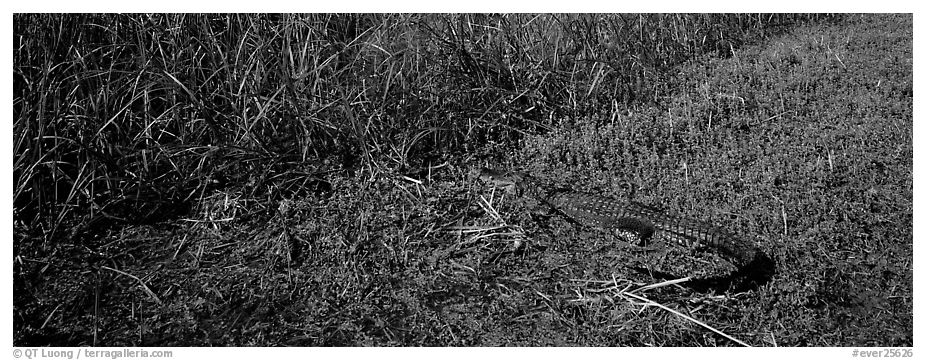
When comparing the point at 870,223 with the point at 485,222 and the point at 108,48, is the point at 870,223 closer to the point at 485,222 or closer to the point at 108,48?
the point at 485,222

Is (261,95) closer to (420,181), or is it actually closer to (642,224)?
(420,181)

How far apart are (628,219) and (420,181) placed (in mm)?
1041

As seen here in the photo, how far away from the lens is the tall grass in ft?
11.5

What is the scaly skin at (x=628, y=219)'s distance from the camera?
10.5ft

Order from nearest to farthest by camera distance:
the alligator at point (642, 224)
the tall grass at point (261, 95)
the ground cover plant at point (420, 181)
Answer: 1. the ground cover plant at point (420, 181)
2. the alligator at point (642, 224)
3. the tall grass at point (261, 95)

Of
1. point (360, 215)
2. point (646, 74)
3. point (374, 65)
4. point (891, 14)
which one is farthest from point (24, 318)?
point (891, 14)

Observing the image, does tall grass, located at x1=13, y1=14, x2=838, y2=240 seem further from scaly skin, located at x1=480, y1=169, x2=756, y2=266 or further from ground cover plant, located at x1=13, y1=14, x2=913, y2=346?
scaly skin, located at x1=480, y1=169, x2=756, y2=266

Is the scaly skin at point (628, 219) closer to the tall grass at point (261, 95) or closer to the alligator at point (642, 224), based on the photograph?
the alligator at point (642, 224)

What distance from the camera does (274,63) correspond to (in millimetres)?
4023

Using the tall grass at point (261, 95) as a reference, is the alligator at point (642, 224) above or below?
below

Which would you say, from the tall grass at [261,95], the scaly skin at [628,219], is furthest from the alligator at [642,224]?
the tall grass at [261,95]

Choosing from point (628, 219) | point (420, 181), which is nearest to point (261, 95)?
point (420, 181)

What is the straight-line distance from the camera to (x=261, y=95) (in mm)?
3865

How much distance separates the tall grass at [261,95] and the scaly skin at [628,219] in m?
0.51
